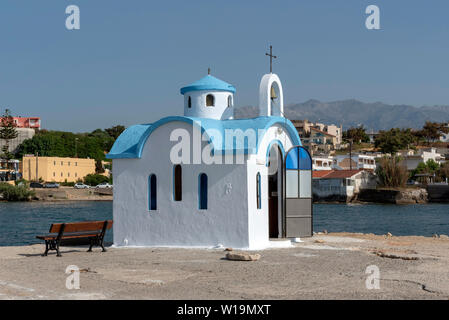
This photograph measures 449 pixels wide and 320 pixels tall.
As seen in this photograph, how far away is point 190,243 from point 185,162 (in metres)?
2.41

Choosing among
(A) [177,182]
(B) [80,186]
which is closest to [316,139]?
(B) [80,186]

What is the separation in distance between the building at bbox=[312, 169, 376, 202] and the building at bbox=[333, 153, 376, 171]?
9.56 m

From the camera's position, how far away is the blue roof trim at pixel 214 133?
55.8 ft

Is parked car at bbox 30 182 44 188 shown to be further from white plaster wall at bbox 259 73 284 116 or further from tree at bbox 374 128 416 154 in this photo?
white plaster wall at bbox 259 73 284 116

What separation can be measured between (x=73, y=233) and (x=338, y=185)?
73.8 metres

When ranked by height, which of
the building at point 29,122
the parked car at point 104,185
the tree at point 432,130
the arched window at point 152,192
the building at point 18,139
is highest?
the building at point 29,122

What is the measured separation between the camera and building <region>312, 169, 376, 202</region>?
86.7 metres

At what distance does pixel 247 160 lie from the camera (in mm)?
16625

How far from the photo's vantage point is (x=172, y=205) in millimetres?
17641

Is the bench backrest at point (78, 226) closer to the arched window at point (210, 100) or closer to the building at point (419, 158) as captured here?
the arched window at point (210, 100)

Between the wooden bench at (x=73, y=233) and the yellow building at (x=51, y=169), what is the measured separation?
251 feet

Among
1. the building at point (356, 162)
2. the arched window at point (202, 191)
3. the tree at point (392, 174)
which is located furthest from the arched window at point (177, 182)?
the building at point (356, 162)

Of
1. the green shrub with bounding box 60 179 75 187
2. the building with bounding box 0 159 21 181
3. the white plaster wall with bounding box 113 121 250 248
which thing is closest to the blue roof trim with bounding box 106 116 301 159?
the white plaster wall with bounding box 113 121 250 248
